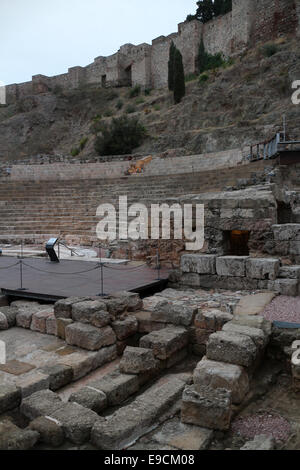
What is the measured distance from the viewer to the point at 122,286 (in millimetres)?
7090

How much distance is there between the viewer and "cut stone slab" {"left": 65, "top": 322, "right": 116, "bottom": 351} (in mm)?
5051

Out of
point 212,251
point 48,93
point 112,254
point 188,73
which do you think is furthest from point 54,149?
point 212,251

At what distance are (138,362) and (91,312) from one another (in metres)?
1.28

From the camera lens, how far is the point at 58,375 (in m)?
4.36

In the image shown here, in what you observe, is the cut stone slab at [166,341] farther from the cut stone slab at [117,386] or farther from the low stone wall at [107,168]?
the low stone wall at [107,168]

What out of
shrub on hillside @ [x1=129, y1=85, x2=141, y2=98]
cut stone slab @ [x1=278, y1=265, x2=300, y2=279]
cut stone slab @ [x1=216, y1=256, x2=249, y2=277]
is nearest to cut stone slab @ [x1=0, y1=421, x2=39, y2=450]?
cut stone slab @ [x1=216, y1=256, x2=249, y2=277]

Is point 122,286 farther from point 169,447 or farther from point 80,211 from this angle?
point 80,211

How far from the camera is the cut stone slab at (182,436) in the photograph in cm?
306

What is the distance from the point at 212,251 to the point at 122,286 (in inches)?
76.7

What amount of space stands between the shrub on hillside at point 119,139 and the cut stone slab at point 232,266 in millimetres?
23726

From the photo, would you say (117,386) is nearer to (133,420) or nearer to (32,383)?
(133,420)

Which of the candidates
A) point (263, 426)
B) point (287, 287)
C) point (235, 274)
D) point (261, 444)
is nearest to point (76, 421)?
point (261, 444)

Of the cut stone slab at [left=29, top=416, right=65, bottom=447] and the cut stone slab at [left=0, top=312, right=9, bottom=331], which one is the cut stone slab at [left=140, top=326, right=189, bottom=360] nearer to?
the cut stone slab at [left=29, top=416, right=65, bottom=447]

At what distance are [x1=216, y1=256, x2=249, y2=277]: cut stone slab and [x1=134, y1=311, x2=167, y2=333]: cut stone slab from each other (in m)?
1.82
